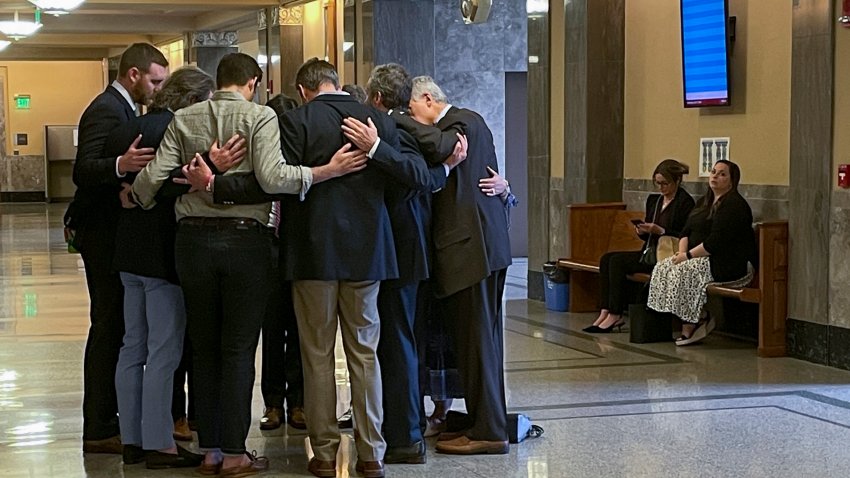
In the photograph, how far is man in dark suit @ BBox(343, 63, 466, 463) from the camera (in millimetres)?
5230

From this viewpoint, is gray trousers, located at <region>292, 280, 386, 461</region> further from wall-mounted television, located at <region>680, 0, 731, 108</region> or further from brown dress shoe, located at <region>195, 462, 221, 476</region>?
wall-mounted television, located at <region>680, 0, 731, 108</region>

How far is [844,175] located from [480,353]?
3.17 m

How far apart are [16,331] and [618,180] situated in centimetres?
482

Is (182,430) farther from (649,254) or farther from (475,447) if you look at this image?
(649,254)

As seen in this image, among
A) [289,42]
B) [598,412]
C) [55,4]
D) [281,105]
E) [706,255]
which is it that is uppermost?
[55,4]

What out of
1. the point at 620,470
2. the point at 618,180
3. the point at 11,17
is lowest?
the point at 620,470

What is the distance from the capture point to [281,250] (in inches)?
198

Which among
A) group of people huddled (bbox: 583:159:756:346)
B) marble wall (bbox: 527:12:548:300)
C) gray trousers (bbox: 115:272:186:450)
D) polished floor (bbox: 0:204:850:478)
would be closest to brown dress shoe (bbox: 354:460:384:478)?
polished floor (bbox: 0:204:850:478)

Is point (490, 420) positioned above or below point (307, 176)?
below

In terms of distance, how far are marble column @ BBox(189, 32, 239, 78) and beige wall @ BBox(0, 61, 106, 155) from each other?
9956 mm

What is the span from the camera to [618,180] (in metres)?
10.6

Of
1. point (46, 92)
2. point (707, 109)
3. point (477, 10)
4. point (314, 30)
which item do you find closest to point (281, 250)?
point (477, 10)

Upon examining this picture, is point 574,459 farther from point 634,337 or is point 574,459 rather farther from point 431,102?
point 634,337

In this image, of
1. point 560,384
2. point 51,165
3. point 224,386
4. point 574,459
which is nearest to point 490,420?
point 574,459
